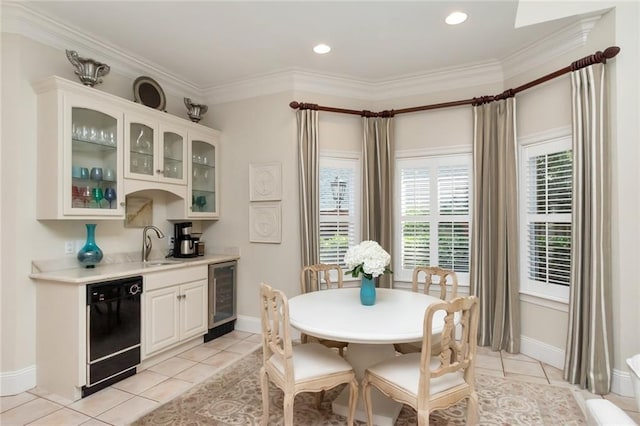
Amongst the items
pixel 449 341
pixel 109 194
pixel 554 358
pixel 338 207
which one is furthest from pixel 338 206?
pixel 554 358

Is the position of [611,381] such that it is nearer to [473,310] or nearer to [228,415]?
[473,310]

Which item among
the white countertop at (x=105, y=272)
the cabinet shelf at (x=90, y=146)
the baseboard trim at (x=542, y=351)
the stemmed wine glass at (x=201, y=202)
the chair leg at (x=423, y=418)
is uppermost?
the cabinet shelf at (x=90, y=146)

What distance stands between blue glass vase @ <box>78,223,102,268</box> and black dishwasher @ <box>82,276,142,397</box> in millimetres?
446

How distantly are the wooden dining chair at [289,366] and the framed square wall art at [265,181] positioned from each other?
2.01 meters

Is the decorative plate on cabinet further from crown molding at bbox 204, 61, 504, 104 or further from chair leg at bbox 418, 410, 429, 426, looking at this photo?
chair leg at bbox 418, 410, 429, 426

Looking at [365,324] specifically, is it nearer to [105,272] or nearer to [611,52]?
[105,272]

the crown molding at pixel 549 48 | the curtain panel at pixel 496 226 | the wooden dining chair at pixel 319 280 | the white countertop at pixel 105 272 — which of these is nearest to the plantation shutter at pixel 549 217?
the curtain panel at pixel 496 226

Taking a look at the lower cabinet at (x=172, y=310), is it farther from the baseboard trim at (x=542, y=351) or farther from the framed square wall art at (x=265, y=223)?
the baseboard trim at (x=542, y=351)

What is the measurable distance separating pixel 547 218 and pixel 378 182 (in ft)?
5.66

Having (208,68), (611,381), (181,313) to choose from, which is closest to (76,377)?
(181,313)

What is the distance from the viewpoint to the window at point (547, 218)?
3080 millimetres

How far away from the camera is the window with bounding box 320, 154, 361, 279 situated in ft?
13.3

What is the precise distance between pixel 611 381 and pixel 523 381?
60 centimetres

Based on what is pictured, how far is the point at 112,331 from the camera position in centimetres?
275
